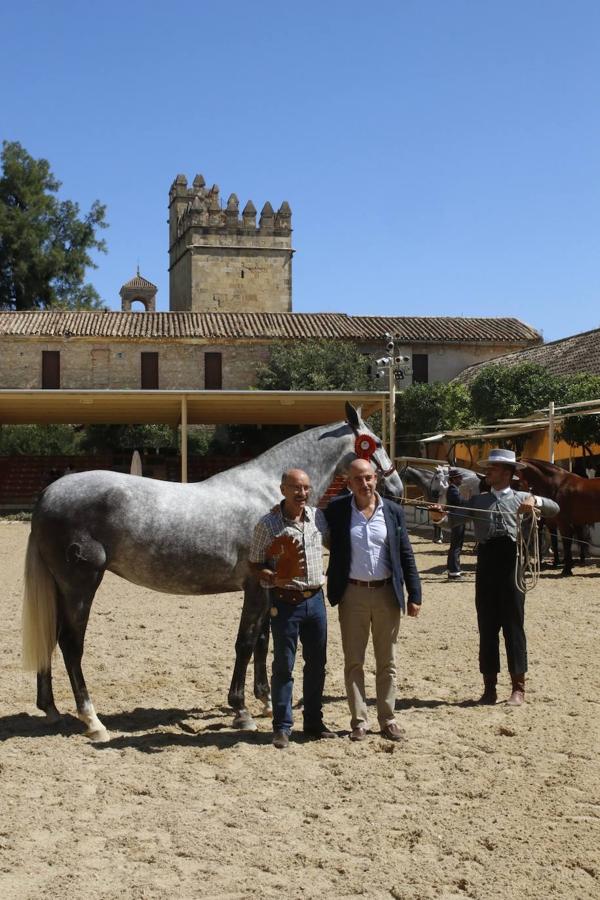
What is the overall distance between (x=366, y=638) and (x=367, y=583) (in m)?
0.34

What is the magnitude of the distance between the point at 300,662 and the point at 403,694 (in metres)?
1.18

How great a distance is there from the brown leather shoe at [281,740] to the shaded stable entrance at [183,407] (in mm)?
17928

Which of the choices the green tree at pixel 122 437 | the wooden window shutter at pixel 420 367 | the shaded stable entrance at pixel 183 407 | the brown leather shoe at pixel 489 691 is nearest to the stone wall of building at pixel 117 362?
the green tree at pixel 122 437

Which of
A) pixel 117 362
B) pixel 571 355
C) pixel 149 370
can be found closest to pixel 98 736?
pixel 571 355

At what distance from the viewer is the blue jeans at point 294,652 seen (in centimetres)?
523

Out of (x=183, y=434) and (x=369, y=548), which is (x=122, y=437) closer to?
(x=183, y=434)

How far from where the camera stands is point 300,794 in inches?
174

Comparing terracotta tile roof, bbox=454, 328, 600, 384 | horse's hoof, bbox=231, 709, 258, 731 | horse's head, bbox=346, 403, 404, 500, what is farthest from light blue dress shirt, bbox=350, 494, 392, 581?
terracotta tile roof, bbox=454, 328, 600, 384

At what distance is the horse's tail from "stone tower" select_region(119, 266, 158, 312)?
197ft

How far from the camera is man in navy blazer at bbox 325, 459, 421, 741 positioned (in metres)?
5.31

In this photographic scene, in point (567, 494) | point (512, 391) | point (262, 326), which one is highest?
point (262, 326)

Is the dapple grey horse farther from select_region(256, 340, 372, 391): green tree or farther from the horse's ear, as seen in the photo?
select_region(256, 340, 372, 391): green tree

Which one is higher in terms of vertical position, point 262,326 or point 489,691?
point 262,326

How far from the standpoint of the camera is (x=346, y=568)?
17.4 ft
